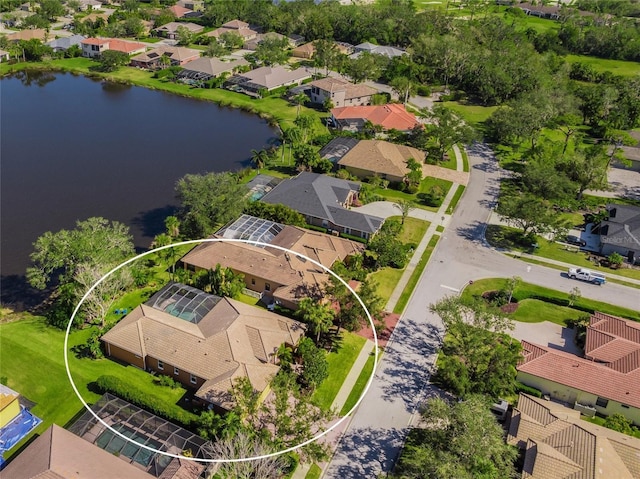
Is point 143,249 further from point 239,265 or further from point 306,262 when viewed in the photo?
point 306,262

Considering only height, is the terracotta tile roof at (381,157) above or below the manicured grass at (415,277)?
above

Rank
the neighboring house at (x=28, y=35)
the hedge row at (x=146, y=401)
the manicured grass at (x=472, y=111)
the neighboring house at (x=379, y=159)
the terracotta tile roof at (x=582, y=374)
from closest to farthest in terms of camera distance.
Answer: the hedge row at (x=146, y=401)
the terracotta tile roof at (x=582, y=374)
the neighboring house at (x=379, y=159)
the manicured grass at (x=472, y=111)
the neighboring house at (x=28, y=35)

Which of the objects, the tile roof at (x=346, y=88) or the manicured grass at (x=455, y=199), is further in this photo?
the tile roof at (x=346, y=88)

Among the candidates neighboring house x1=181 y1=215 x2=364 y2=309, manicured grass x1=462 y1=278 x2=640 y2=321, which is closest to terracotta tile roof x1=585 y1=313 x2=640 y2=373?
manicured grass x1=462 y1=278 x2=640 y2=321

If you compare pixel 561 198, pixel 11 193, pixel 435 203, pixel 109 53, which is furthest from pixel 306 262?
pixel 109 53

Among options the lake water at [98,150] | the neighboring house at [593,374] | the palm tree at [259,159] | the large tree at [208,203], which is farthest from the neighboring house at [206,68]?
the neighboring house at [593,374]

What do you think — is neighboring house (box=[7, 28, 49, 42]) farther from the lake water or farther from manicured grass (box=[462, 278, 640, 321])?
manicured grass (box=[462, 278, 640, 321])

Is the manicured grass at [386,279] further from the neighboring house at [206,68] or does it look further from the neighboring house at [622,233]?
the neighboring house at [206,68]

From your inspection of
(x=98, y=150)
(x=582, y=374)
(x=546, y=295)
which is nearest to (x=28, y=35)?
→ (x=98, y=150)
